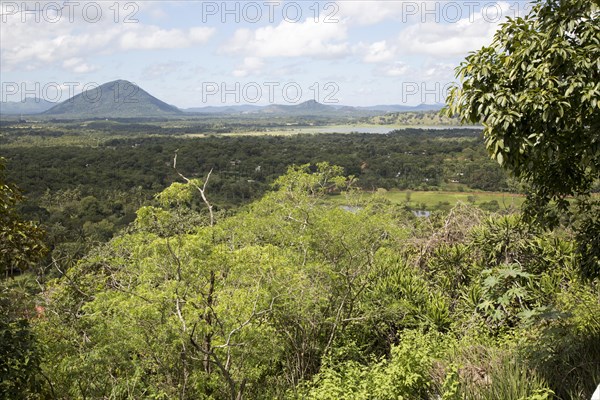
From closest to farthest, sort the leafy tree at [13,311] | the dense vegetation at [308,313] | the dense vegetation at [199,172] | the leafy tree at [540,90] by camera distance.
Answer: the leafy tree at [540,90], the leafy tree at [13,311], the dense vegetation at [308,313], the dense vegetation at [199,172]

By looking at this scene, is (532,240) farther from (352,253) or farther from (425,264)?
(352,253)

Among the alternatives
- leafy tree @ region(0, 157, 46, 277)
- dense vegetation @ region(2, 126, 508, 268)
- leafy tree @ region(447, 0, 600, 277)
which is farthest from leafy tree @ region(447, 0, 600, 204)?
dense vegetation @ region(2, 126, 508, 268)

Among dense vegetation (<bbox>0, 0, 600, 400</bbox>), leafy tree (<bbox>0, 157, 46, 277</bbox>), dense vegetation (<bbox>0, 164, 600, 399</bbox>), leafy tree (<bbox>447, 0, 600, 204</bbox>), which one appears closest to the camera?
leafy tree (<bbox>447, 0, 600, 204</bbox>)

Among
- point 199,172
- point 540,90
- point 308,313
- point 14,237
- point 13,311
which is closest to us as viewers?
point 540,90

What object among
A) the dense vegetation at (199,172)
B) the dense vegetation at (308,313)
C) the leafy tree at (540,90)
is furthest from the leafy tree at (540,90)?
the dense vegetation at (199,172)

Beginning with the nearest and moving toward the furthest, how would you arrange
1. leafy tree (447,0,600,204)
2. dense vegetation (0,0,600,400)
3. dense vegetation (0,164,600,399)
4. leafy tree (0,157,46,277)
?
leafy tree (447,0,600,204) → dense vegetation (0,0,600,400) → leafy tree (0,157,46,277) → dense vegetation (0,164,600,399)

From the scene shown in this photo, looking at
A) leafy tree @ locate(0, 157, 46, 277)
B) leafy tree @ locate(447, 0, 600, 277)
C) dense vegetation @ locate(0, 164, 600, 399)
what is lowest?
dense vegetation @ locate(0, 164, 600, 399)

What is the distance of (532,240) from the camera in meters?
7.90

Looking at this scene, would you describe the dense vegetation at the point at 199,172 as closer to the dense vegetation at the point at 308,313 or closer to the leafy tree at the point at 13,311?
the dense vegetation at the point at 308,313

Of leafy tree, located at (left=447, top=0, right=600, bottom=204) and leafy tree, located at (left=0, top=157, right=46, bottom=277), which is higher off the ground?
leafy tree, located at (left=447, top=0, right=600, bottom=204)

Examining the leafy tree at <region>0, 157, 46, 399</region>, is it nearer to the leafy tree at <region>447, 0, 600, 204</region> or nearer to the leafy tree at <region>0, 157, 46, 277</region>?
the leafy tree at <region>0, 157, 46, 277</region>

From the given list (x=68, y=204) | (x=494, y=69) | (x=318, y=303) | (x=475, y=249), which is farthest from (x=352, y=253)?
(x=68, y=204)

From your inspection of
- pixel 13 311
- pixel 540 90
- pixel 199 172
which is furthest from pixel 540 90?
pixel 199 172

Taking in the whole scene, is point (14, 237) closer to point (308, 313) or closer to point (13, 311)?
point (13, 311)
